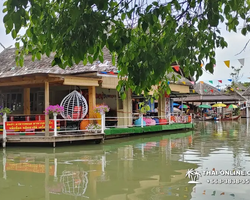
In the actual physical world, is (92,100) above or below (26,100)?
below

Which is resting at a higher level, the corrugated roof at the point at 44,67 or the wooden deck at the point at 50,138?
the corrugated roof at the point at 44,67

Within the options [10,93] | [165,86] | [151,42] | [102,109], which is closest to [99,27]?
[151,42]

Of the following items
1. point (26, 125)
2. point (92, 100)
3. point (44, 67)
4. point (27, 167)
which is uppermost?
point (44, 67)

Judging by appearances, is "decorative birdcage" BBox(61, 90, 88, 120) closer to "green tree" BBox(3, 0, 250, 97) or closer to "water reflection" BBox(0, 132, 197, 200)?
"water reflection" BBox(0, 132, 197, 200)

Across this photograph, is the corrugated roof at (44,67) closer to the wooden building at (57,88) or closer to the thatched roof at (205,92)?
the wooden building at (57,88)

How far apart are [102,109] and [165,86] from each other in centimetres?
850

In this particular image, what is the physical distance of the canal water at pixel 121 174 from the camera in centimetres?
496

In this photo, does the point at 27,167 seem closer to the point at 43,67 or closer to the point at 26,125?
the point at 26,125

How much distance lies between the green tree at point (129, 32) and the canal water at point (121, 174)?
2.52m

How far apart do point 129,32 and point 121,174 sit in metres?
4.19

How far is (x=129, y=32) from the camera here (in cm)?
284

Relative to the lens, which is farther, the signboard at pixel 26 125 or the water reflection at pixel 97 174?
the signboard at pixel 26 125

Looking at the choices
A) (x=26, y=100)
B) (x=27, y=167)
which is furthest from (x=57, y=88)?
(x=27, y=167)

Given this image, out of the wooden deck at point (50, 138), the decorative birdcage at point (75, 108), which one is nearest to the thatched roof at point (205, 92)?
the decorative birdcage at point (75, 108)
